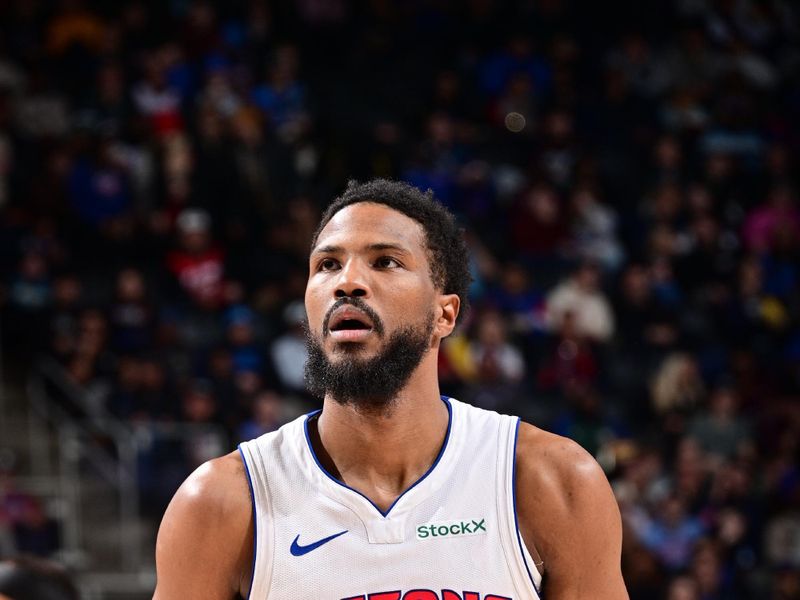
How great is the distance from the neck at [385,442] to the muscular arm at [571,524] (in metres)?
0.28

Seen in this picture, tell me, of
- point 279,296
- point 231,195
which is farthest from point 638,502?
point 231,195

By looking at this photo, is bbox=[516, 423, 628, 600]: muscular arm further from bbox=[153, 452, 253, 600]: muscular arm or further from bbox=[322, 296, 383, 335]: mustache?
bbox=[153, 452, 253, 600]: muscular arm

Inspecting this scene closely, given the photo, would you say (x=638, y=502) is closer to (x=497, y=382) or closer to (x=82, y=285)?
(x=497, y=382)

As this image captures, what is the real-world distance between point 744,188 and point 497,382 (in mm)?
4348

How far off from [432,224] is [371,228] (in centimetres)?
22

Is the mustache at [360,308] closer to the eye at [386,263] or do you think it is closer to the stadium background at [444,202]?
the eye at [386,263]

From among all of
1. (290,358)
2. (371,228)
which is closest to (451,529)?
(371,228)

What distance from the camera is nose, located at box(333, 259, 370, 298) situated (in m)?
3.16

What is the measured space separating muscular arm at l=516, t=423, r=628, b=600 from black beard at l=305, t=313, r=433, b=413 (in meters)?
0.41

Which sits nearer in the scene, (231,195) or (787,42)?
(231,195)

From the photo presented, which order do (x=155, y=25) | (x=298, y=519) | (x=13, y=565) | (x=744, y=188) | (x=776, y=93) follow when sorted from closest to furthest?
1. (x=298, y=519)
2. (x=13, y=565)
3. (x=155, y=25)
4. (x=744, y=188)
5. (x=776, y=93)

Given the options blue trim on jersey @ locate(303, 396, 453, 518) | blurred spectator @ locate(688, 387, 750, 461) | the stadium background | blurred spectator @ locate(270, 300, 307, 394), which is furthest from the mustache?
blurred spectator @ locate(688, 387, 750, 461)

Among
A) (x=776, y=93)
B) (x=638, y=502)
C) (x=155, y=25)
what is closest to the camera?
(x=638, y=502)

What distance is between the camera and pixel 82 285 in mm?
9758
